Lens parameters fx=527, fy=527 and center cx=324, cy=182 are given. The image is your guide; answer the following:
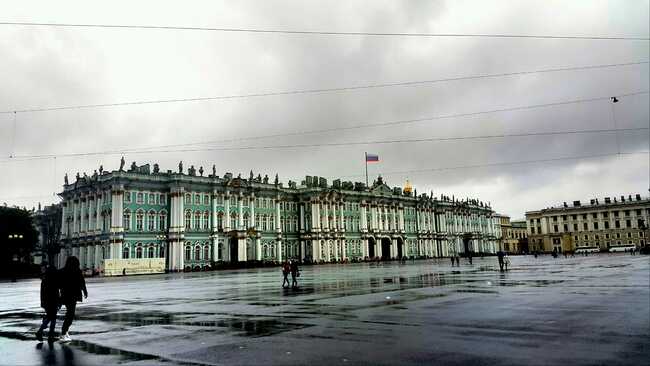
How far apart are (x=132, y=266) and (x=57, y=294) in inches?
2519

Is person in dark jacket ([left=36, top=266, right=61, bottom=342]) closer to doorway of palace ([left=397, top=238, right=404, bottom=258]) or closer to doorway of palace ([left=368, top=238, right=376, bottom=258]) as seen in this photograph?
doorway of palace ([left=368, top=238, right=376, bottom=258])

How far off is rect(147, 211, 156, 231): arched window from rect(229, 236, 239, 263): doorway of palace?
552 inches

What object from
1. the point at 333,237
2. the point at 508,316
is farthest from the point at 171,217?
the point at 508,316

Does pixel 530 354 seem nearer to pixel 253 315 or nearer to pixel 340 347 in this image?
pixel 340 347

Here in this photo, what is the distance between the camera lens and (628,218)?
534 ft

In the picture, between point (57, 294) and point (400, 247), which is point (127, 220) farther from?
point (57, 294)

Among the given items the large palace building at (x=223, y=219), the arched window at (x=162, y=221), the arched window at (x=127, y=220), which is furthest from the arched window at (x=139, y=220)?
the arched window at (x=162, y=221)

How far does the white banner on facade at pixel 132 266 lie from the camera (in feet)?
234

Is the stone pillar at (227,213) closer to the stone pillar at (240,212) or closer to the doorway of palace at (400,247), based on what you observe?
the stone pillar at (240,212)

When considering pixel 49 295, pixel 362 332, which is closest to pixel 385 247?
pixel 362 332

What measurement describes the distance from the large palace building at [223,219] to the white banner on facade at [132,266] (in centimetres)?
670

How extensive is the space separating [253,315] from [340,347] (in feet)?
21.6

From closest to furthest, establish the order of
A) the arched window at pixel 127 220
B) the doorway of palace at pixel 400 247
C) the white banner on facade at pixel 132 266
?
the white banner on facade at pixel 132 266, the arched window at pixel 127 220, the doorway of palace at pixel 400 247

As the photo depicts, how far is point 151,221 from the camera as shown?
84.4 metres
